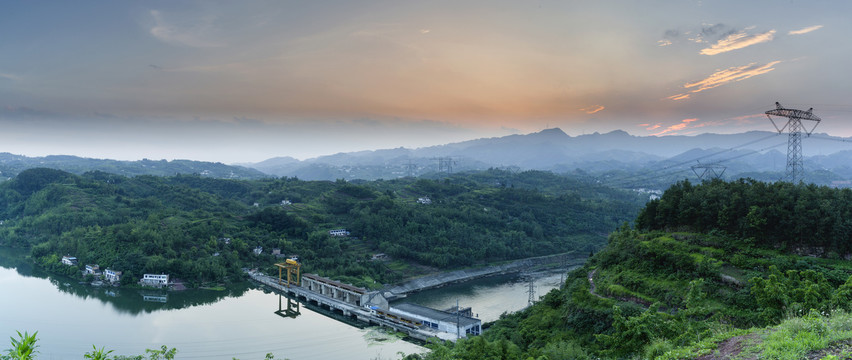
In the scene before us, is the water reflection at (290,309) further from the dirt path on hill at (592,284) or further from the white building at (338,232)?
the dirt path on hill at (592,284)

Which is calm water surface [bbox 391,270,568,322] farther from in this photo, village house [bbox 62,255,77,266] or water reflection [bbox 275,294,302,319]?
village house [bbox 62,255,77,266]

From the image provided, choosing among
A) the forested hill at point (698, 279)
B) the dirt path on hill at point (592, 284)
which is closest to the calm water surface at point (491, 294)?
the dirt path on hill at point (592, 284)

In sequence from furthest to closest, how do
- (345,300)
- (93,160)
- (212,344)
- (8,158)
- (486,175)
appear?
(8,158) → (93,160) → (486,175) → (345,300) → (212,344)

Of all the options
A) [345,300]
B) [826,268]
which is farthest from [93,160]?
[826,268]

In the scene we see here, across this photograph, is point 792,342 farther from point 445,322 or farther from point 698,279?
point 445,322

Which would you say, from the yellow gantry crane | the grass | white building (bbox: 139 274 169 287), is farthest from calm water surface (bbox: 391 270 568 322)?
the grass

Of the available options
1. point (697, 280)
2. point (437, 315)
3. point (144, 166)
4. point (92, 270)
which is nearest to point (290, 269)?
point (92, 270)

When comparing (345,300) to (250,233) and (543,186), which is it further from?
(543,186)
